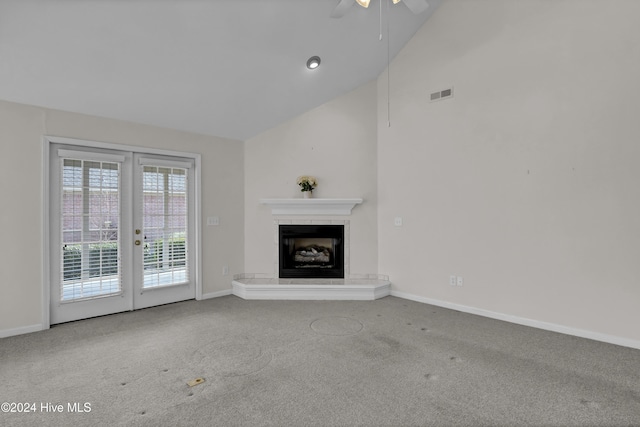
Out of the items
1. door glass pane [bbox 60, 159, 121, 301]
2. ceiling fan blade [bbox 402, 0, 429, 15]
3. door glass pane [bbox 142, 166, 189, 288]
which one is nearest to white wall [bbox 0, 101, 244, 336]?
door glass pane [bbox 60, 159, 121, 301]

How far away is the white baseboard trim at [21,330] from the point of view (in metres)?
3.39

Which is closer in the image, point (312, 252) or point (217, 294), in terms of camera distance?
point (217, 294)

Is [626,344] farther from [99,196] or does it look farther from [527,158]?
[99,196]

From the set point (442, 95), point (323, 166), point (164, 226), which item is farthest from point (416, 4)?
point (164, 226)

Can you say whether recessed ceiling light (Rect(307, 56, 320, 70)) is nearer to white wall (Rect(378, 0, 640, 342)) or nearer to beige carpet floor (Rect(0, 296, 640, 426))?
white wall (Rect(378, 0, 640, 342))

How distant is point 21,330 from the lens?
3480 millimetres

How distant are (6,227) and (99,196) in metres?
0.90

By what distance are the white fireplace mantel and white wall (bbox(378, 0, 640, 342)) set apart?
2.07 feet

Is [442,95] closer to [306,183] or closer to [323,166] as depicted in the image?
[323,166]

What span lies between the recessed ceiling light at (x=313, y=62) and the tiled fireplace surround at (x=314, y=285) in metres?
2.21

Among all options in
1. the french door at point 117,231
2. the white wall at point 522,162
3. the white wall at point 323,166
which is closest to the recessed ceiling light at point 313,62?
the white wall at point 323,166

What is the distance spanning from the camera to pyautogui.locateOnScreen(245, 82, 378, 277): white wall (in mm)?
5160

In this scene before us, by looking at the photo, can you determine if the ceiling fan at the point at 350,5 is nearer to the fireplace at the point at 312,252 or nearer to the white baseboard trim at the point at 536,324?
the fireplace at the point at 312,252

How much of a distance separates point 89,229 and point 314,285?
117 inches
